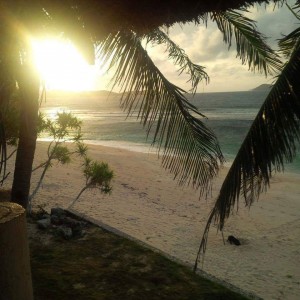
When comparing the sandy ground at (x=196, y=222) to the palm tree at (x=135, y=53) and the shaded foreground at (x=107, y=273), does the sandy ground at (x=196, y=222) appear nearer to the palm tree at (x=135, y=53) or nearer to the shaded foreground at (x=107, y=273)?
the shaded foreground at (x=107, y=273)

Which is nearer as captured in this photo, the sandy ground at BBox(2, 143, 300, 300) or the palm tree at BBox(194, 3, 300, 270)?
the palm tree at BBox(194, 3, 300, 270)

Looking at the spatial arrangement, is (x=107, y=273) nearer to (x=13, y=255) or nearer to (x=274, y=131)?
(x=13, y=255)

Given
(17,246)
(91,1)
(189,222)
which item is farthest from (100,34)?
(189,222)

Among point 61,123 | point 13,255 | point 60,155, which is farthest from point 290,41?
point 60,155

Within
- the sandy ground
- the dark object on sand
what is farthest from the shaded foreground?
the dark object on sand

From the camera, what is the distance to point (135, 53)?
371 cm

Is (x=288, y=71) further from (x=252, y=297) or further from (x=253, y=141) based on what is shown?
(x=252, y=297)

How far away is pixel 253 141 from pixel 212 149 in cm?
145

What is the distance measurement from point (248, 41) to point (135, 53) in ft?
6.67

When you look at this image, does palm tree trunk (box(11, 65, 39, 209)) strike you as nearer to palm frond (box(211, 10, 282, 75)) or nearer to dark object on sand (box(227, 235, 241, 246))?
palm frond (box(211, 10, 282, 75))

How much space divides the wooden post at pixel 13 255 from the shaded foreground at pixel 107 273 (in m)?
1.06

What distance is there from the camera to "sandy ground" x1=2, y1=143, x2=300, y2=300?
22.5 feet

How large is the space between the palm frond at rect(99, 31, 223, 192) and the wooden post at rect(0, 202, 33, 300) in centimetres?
165

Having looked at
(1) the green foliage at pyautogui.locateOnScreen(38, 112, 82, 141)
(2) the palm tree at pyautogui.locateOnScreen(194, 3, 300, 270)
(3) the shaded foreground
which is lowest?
(3) the shaded foreground
